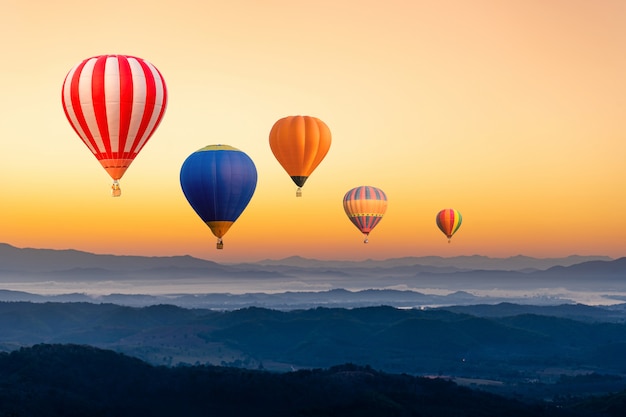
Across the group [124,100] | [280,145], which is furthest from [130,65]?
[280,145]

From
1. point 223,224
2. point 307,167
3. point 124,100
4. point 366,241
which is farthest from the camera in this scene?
point 366,241

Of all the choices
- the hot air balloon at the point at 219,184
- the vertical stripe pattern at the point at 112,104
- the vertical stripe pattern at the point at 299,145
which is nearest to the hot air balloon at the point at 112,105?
the vertical stripe pattern at the point at 112,104

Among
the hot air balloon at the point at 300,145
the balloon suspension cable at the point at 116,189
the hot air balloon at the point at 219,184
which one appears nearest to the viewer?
the balloon suspension cable at the point at 116,189

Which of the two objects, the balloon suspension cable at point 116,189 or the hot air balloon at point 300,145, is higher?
the hot air balloon at point 300,145

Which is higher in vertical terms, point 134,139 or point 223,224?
point 134,139

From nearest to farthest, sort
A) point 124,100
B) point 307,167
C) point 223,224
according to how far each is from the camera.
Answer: point 124,100, point 223,224, point 307,167

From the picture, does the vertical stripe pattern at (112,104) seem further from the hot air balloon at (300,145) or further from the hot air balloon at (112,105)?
the hot air balloon at (300,145)

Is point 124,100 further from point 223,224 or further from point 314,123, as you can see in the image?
point 314,123

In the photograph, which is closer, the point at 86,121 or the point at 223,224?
the point at 86,121

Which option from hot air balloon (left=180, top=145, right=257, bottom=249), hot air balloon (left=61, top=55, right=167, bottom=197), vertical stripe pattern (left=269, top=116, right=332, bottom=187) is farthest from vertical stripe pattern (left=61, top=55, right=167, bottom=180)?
vertical stripe pattern (left=269, top=116, right=332, bottom=187)
